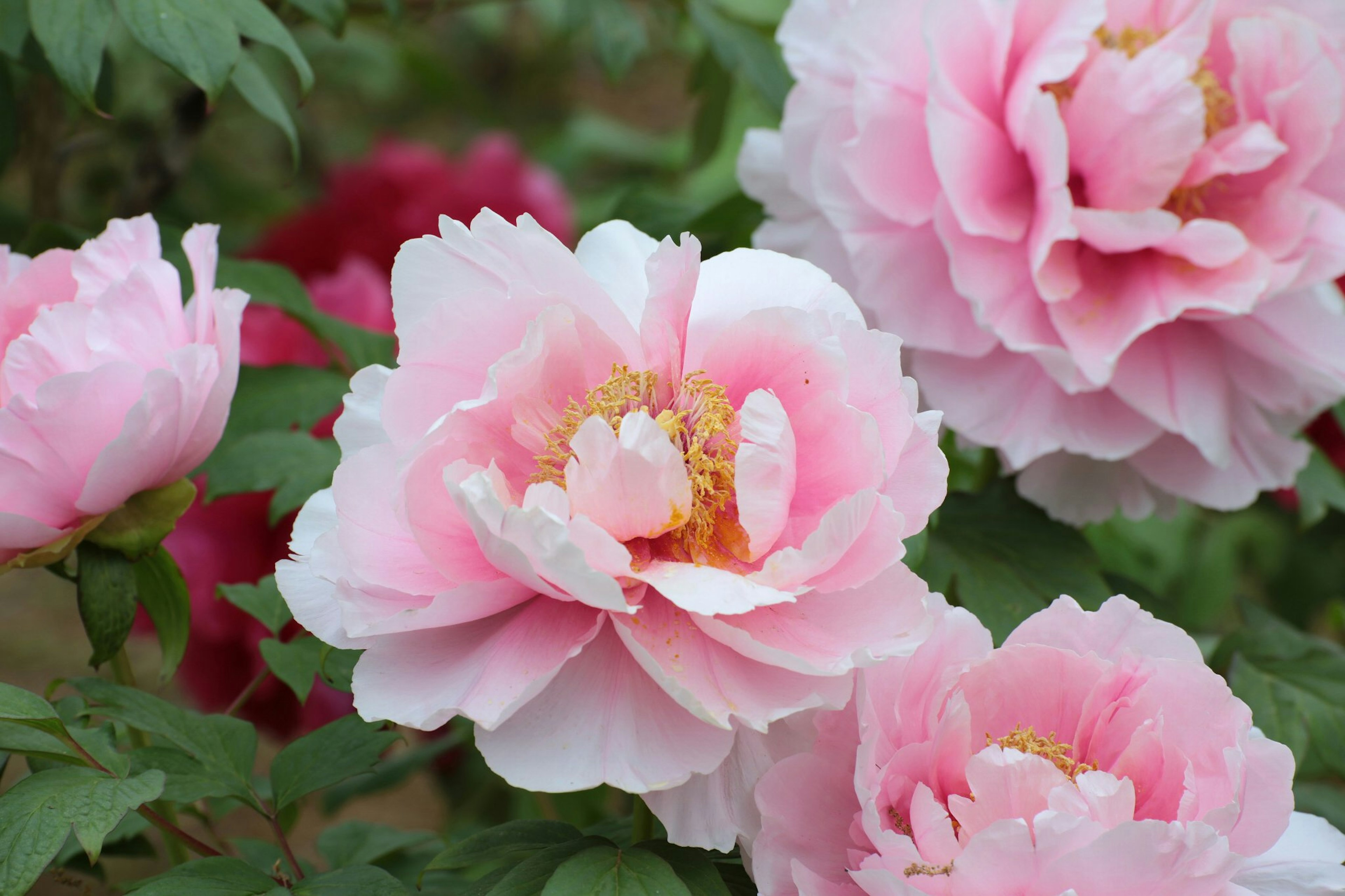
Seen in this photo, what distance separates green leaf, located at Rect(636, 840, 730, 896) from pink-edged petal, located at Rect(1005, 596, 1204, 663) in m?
0.15

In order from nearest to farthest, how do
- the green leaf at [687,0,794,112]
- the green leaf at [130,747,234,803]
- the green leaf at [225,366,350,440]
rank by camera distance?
1. the green leaf at [130,747,234,803]
2. the green leaf at [225,366,350,440]
3. the green leaf at [687,0,794,112]

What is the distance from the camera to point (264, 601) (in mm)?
639

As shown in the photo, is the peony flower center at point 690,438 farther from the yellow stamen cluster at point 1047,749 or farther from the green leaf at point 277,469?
the green leaf at point 277,469

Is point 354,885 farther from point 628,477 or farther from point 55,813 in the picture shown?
point 628,477

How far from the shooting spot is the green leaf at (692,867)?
470 millimetres

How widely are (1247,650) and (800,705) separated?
1.57 feet

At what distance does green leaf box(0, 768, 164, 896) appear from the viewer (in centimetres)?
45

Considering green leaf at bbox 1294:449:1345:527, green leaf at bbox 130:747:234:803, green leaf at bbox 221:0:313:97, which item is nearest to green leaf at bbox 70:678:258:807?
green leaf at bbox 130:747:234:803

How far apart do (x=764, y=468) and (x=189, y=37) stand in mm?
399

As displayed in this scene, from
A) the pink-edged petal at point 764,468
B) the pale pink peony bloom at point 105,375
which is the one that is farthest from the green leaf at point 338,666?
the pink-edged petal at point 764,468

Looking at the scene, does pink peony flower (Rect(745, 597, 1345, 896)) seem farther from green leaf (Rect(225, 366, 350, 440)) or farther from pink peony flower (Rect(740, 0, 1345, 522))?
green leaf (Rect(225, 366, 350, 440))

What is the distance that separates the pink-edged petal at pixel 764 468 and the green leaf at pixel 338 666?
0.70 ft

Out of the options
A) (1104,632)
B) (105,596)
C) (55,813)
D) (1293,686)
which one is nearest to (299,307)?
(105,596)

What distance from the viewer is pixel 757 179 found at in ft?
2.56
